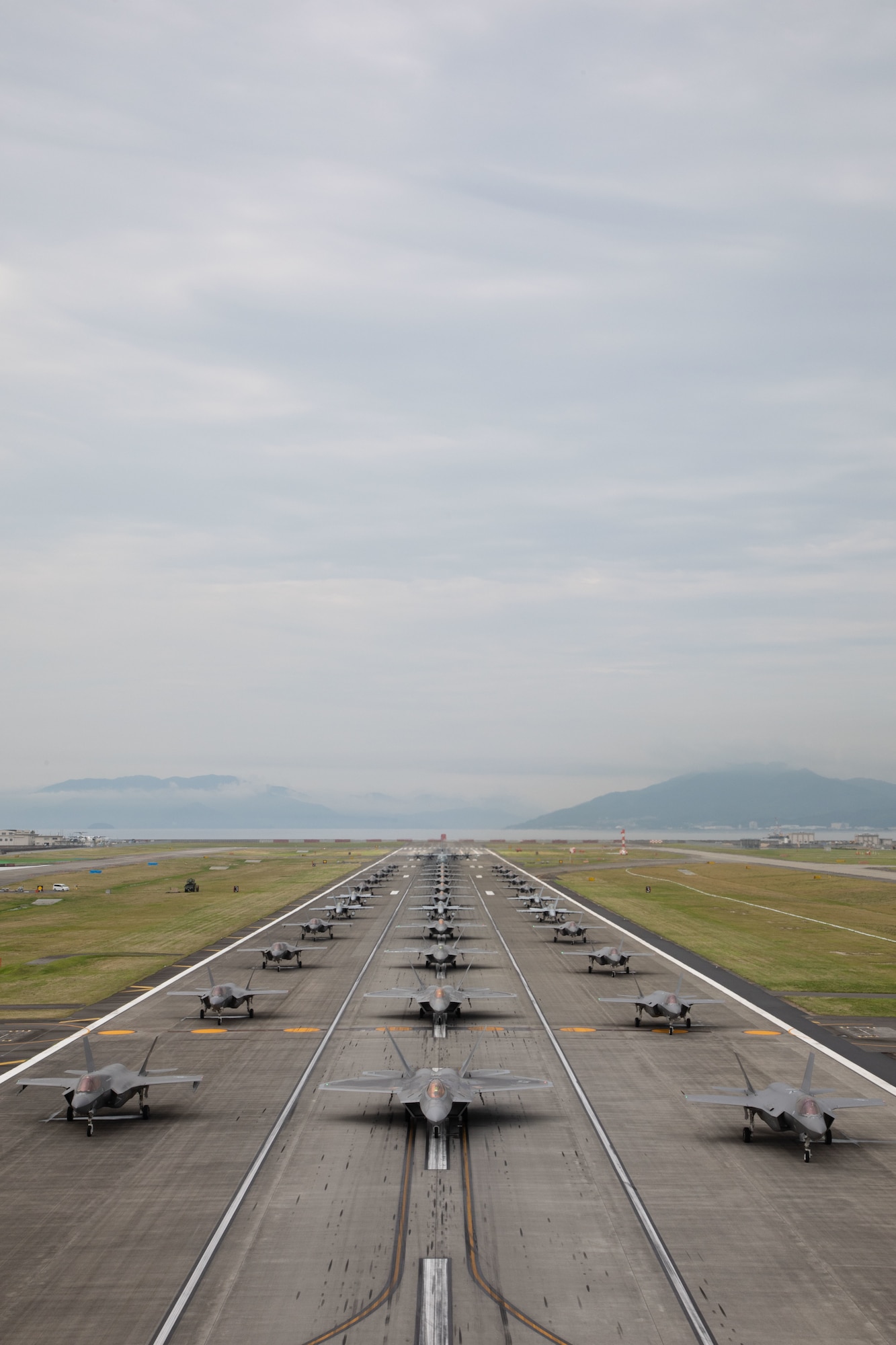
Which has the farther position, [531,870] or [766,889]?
[531,870]

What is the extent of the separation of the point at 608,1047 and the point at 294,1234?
21195 millimetres

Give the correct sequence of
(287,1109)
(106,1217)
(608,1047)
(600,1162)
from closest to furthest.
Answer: (106,1217)
(600,1162)
(287,1109)
(608,1047)

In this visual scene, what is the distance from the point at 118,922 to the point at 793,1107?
7076 centimetres

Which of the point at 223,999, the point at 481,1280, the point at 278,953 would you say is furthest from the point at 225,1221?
the point at 278,953

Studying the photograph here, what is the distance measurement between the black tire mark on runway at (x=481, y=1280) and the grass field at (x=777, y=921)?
100 ft

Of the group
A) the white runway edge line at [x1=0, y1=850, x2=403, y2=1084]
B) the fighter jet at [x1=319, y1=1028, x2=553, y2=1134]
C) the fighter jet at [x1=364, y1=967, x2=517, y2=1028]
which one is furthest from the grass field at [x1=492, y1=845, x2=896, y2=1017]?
the white runway edge line at [x1=0, y1=850, x2=403, y2=1084]

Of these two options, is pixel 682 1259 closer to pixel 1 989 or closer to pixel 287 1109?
pixel 287 1109

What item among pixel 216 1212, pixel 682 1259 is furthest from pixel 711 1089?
pixel 216 1212

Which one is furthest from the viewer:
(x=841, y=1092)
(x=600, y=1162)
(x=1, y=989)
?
(x=1, y=989)

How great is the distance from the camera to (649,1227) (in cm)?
2342

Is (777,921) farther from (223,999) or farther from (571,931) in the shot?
(223,999)

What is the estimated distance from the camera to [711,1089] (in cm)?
3478

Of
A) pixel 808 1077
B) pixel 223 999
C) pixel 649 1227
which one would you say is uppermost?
pixel 808 1077

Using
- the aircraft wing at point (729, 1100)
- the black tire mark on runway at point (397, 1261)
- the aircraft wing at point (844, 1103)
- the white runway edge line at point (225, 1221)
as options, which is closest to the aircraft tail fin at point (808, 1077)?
the aircraft wing at point (844, 1103)
